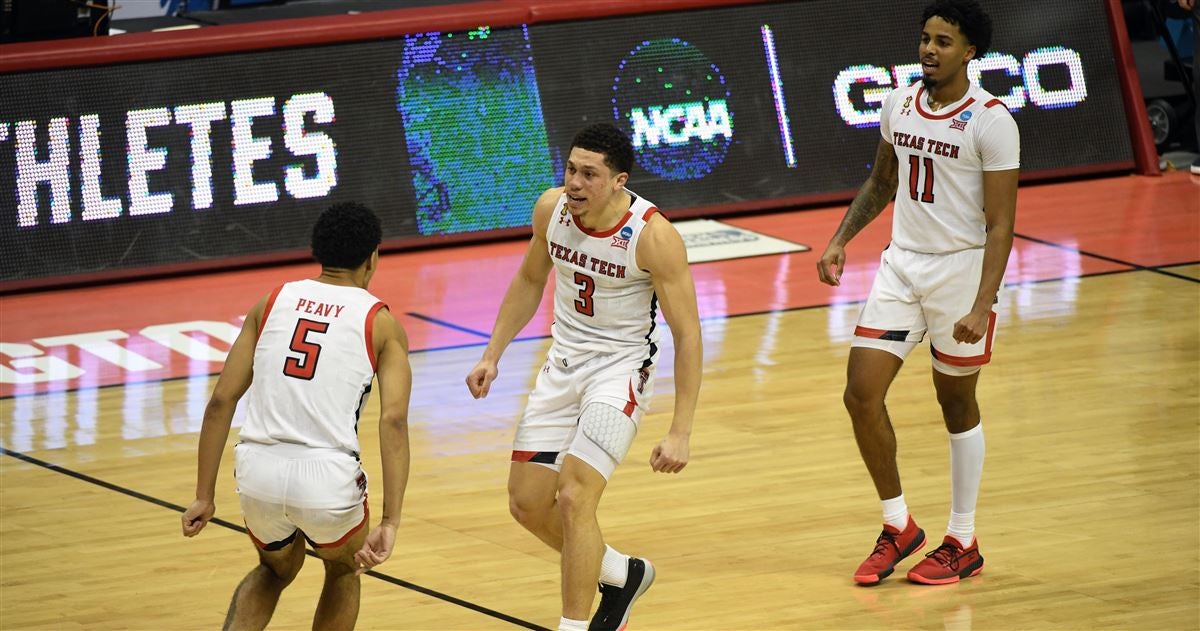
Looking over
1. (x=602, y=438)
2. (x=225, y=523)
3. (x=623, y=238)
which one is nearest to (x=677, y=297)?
(x=623, y=238)

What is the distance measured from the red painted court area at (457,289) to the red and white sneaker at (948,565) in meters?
4.22

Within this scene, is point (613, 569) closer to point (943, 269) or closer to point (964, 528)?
point (964, 528)

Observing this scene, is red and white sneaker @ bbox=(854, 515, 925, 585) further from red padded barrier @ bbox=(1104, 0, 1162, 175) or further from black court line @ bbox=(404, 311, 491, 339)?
red padded barrier @ bbox=(1104, 0, 1162, 175)

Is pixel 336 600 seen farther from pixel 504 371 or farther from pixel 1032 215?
pixel 1032 215

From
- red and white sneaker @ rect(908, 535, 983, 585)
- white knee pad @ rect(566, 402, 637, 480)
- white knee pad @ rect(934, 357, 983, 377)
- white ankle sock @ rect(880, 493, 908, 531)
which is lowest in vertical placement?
red and white sneaker @ rect(908, 535, 983, 585)

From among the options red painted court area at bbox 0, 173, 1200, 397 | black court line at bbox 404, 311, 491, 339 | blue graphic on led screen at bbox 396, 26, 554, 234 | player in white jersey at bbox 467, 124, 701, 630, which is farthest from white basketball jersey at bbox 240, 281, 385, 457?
blue graphic on led screen at bbox 396, 26, 554, 234

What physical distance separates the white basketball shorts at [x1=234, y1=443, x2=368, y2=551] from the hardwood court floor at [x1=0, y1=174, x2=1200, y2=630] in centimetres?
122

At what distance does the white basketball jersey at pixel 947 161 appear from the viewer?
6613 mm

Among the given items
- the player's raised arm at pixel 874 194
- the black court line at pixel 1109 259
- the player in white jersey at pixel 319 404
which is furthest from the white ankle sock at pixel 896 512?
the black court line at pixel 1109 259

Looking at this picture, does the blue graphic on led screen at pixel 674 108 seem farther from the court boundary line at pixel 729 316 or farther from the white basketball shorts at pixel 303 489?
the white basketball shorts at pixel 303 489

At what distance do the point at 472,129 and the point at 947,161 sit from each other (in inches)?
247

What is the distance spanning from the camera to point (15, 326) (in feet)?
35.8

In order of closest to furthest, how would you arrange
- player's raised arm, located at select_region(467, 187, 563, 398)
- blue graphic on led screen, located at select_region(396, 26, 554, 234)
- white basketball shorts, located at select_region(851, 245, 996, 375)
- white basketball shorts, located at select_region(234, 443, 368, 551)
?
white basketball shorts, located at select_region(234, 443, 368, 551) < player's raised arm, located at select_region(467, 187, 563, 398) < white basketball shorts, located at select_region(851, 245, 996, 375) < blue graphic on led screen, located at select_region(396, 26, 554, 234)

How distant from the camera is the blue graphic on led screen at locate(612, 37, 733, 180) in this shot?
1295cm
